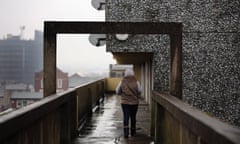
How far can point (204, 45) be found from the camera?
15.8 meters

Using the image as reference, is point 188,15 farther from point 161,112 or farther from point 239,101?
point 161,112

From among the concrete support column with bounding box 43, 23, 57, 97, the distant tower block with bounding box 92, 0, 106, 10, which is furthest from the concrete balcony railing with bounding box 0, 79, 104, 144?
the distant tower block with bounding box 92, 0, 106, 10

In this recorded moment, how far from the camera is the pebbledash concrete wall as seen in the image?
15773 mm

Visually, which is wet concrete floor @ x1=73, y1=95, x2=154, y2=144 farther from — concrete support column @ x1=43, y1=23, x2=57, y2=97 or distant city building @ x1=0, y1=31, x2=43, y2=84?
distant city building @ x1=0, y1=31, x2=43, y2=84

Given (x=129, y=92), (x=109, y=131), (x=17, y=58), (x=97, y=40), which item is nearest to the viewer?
(x=129, y=92)

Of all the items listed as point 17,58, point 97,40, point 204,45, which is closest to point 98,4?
point 97,40

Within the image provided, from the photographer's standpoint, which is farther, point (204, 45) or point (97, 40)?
point (97, 40)

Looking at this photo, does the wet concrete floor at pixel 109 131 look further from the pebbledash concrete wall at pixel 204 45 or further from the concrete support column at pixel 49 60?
the pebbledash concrete wall at pixel 204 45

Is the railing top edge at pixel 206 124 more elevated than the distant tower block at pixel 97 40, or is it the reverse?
the distant tower block at pixel 97 40

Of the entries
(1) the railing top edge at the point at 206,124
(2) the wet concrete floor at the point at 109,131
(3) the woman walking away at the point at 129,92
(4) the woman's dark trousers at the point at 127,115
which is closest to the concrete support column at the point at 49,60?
(2) the wet concrete floor at the point at 109,131

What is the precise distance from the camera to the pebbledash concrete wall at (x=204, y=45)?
15.8 metres

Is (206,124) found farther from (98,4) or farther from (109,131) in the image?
(98,4)

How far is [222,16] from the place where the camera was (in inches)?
631

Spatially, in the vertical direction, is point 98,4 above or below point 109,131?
above
